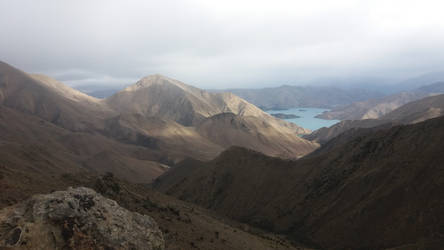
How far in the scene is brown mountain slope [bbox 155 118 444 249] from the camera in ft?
92.6

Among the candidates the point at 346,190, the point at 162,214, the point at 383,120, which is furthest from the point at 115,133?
the point at 162,214

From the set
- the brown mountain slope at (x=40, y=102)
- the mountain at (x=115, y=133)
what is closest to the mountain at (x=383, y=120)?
the mountain at (x=115, y=133)

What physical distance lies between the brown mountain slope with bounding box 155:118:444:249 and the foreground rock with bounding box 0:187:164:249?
2096cm

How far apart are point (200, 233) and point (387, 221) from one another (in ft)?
67.1

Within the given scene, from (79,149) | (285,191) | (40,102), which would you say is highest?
(40,102)

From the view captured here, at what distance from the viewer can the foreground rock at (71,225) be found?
9.34m

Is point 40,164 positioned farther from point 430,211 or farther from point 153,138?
point 153,138

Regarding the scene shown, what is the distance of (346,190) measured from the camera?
1420 inches

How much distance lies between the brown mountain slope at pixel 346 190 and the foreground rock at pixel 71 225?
2096cm

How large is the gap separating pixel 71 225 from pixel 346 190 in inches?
1314

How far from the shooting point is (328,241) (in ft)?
103

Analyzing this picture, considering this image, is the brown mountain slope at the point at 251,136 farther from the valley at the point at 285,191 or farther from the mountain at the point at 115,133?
the valley at the point at 285,191

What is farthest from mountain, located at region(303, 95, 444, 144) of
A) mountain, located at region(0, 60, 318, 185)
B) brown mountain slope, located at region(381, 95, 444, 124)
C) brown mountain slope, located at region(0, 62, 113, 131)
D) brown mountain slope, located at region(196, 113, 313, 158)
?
brown mountain slope, located at region(0, 62, 113, 131)

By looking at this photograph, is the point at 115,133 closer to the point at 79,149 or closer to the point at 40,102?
the point at 79,149
